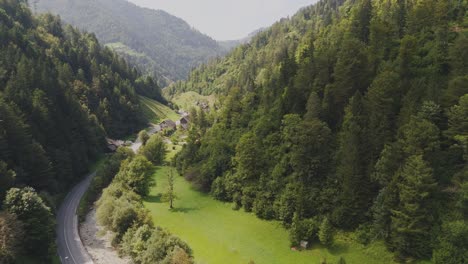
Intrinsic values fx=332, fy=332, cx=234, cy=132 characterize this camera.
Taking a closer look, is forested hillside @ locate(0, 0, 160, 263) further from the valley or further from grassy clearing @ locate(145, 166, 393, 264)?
grassy clearing @ locate(145, 166, 393, 264)

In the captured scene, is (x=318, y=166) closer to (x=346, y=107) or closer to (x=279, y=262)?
(x=346, y=107)

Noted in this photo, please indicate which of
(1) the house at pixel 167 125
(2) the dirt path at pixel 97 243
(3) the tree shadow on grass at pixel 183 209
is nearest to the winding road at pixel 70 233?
(2) the dirt path at pixel 97 243

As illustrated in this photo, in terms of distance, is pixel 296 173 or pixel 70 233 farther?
pixel 70 233

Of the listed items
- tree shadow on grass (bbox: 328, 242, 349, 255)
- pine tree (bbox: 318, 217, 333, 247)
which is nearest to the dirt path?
pine tree (bbox: 318, 217, 333, 247)

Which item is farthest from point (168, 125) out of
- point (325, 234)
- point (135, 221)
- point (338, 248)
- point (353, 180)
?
point (338, 248)

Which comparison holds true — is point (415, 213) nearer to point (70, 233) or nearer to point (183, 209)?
point (183, 209)

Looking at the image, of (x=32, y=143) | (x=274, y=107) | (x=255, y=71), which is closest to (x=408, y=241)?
(x=274, y=107)

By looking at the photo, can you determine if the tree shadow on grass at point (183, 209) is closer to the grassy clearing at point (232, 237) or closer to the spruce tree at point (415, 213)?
the grassy clearing at point (232, 237)
